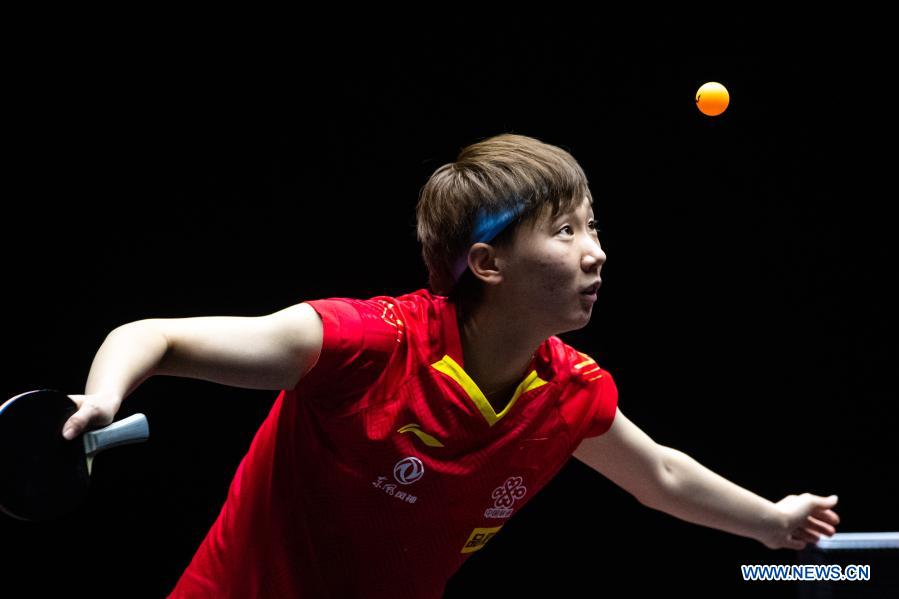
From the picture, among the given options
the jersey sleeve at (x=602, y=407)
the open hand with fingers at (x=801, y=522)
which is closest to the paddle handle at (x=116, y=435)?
the jersey sleeve at (x=602, y=407)

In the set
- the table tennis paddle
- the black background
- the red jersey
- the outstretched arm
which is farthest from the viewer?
the black background

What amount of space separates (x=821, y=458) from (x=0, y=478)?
338 cm

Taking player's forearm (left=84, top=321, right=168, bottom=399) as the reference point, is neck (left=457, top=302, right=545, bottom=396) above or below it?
below

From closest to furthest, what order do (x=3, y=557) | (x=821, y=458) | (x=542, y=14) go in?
(x=3, y=557), (x=542, y=14), (x=821, y=458)

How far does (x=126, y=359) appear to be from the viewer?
1.74 m

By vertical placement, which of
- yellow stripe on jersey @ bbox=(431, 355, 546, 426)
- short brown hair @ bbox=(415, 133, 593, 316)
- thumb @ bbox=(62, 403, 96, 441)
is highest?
short brown hair @ bbox=(415, 133, 593, 316)

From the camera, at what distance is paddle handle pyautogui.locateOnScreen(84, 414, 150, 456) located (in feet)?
5.32

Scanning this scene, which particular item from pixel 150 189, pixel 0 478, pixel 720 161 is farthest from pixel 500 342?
pixel 720 161

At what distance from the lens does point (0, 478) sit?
1.58 metres

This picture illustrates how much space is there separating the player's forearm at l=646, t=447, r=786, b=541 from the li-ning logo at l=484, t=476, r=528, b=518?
406 mm

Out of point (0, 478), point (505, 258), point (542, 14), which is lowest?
point (0, 478)

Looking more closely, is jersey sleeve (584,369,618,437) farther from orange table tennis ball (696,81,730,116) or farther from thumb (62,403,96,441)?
orange table tennis ball (696,81,730,116)

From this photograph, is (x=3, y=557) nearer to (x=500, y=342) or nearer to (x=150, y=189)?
(x=150, y=189)

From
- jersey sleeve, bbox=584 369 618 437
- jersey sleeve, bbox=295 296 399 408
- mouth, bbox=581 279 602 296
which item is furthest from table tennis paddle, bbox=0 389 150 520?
jersey sleeve, bbox=584 369 618 437
